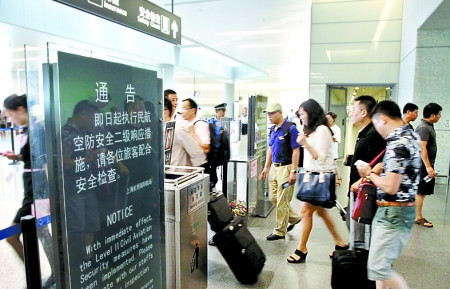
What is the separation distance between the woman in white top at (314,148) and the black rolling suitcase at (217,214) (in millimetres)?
766

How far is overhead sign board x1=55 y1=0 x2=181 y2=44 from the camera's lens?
9.21 feet

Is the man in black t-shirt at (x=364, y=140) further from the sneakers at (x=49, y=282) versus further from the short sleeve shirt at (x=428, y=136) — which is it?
the sneakers at (x=49, y=282)

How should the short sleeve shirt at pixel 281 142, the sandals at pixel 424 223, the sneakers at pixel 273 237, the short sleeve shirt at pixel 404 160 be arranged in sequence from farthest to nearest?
the sandals at pixel 424 223 < the sneakers at pixel 273 237 < the short sleeve shirt at pixel 281 142 < the short sleeve shirt at pixel 404 160

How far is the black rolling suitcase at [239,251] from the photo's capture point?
2725mm

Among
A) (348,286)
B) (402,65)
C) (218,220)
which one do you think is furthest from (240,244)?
(402,65)

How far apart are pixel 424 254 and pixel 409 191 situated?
1927 mm

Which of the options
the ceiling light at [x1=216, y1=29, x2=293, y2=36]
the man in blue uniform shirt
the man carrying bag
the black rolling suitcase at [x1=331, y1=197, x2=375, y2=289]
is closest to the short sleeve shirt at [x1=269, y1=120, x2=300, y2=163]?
the man in blue uniform shirt

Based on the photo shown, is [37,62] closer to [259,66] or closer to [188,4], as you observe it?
[188,4]

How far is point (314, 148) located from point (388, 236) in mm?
1136

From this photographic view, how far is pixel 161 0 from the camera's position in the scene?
6.83 m

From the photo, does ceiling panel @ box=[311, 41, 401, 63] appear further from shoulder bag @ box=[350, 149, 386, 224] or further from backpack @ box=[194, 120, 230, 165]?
shoulder bag @ box=[350, 149, 386, 224]

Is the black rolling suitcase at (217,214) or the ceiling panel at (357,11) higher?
the ceiling panel at (357,11)

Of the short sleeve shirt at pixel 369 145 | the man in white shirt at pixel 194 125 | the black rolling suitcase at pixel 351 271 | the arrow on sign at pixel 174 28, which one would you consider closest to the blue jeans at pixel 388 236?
the black rolling suitcase at pixel 351 271

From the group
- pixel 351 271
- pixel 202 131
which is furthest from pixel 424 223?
pixel 202 131
